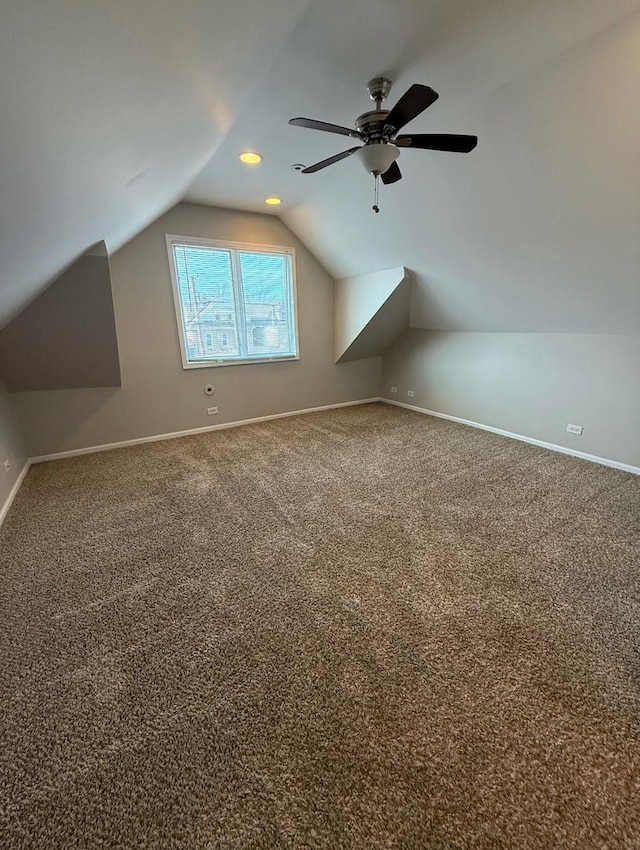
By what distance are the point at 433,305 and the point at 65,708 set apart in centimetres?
457

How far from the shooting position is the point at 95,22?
83cm

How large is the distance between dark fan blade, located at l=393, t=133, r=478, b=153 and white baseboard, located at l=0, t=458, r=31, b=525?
3.59m

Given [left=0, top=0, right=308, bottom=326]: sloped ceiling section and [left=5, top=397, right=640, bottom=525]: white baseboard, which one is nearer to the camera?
[left=0, top=0, right=308, bottom=326]: sloped ceiling section

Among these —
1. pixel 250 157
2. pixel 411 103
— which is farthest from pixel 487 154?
pixel 250 157

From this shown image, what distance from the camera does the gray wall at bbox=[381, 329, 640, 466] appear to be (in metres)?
3.22

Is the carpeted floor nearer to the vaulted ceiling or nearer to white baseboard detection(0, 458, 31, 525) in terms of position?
white baseboard detection(0, 458, 31, 525)

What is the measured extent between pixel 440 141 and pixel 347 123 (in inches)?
36.2

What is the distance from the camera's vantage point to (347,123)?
239 centimetres

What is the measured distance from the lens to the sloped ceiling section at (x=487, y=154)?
159 centimetres

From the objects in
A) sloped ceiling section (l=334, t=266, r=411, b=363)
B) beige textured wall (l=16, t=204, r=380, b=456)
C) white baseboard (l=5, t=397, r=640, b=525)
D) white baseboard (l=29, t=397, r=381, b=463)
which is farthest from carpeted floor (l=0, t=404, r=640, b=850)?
sloped ceiling section (l=334, t=266, r=411, b=363)

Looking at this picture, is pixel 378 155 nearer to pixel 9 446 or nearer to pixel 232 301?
pixel 232 301

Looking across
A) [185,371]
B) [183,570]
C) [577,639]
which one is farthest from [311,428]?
[577,639]

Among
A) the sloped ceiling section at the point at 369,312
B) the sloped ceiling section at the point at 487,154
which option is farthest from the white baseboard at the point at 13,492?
the sloped ceiling section at the point at 369,312

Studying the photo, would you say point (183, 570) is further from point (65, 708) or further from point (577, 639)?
point (577, 639)
